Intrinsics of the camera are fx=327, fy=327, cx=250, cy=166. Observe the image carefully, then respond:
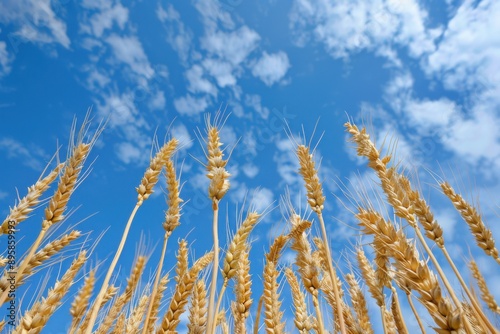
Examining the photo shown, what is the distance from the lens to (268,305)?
8.39 feet

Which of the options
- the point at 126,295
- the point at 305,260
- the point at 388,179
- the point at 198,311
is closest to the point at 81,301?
the point at 126,295

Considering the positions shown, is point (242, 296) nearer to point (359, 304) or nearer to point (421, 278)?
point (359, 304)

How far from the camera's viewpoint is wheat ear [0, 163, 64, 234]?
2.26m

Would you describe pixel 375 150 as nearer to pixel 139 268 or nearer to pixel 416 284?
pixel 416 284

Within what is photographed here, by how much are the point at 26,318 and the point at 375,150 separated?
2.81 m

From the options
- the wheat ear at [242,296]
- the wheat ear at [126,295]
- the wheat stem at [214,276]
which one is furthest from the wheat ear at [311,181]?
the wheat ear at [126,295]

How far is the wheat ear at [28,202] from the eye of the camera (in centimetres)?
226

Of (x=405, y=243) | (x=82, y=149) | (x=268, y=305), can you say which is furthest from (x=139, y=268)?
(x=405, y=243)

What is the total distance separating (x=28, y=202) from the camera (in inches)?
95.7

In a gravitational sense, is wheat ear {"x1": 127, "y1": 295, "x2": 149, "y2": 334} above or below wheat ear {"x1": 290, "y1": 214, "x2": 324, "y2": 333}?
below

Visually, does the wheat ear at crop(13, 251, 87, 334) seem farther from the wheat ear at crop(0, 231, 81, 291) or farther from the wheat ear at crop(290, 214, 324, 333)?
the wheat ear at crop(290, 214, 324, 333)

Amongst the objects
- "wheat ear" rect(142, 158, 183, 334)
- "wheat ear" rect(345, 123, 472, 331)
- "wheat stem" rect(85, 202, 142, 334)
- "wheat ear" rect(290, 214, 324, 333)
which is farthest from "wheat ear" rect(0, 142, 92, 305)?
"wheat ear" rect(345, 123, 472, 331)

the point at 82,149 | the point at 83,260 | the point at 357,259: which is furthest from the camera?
the point at 357,259

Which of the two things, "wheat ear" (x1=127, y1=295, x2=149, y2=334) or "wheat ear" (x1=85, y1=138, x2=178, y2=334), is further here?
"wheat ear" (x1=127, y1=295, x2=149, y2=334)
